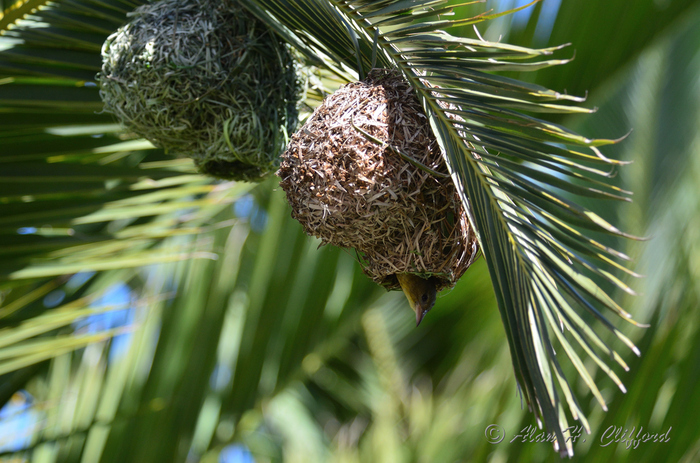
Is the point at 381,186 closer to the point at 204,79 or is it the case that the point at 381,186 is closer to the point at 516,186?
the point at 516,186

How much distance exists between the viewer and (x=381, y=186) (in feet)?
3.05

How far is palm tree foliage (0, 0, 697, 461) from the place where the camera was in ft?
3.06

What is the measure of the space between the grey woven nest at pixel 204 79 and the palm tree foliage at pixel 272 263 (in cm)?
9

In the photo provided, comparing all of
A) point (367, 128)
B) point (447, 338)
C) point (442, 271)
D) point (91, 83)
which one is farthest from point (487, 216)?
point (447, 338)

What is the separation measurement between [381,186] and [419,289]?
0.77ft

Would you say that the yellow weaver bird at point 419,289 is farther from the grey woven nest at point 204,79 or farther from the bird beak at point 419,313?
the grey woven nest at point 204,79

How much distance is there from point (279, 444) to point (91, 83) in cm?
229

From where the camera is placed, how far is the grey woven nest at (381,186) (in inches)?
36.9

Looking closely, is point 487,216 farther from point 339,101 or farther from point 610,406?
point 610,406

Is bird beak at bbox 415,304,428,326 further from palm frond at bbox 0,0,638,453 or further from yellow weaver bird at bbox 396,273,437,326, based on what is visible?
palm frond at bbox 0,0,638,453

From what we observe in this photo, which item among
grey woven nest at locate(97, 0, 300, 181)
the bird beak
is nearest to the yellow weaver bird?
the bird beak

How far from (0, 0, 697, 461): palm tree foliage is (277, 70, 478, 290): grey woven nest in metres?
0.04

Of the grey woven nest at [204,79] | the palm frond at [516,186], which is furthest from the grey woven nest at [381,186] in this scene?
the grey woven nest at [204,79]

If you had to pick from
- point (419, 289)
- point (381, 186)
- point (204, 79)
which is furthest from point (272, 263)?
point (381, 186)
